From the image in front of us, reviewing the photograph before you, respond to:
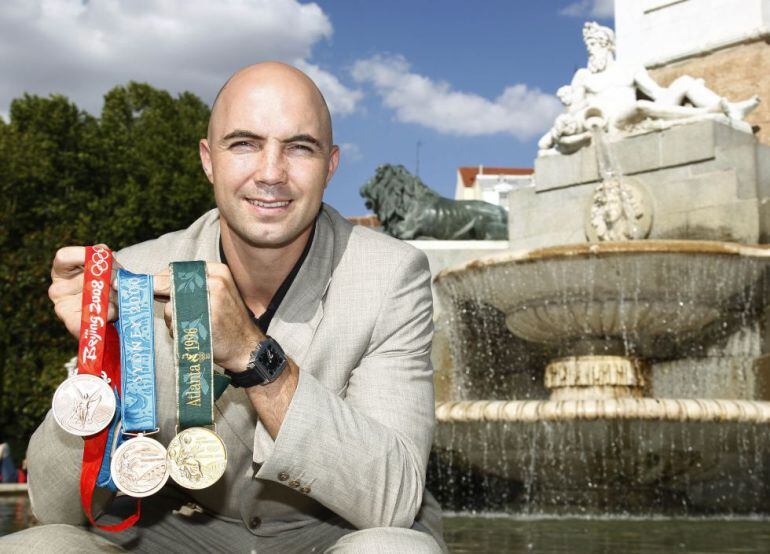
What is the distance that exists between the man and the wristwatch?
1 cm

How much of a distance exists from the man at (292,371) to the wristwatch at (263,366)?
0.01 m

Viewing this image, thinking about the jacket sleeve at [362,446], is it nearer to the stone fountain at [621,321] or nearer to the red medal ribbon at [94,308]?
the red medal ribbon at [94,308]

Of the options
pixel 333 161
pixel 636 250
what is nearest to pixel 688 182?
pixel 636 250

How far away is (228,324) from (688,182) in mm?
7737

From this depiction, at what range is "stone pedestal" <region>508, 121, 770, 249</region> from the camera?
8541 mm

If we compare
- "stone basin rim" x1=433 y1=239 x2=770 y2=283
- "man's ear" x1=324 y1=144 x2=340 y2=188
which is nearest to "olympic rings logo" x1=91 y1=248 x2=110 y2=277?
"man's ear" x1=324 y1=144 x2=340 y2=188

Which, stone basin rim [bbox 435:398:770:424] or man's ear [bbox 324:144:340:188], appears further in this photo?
stone basin rim [bbox 435:398:770:424]

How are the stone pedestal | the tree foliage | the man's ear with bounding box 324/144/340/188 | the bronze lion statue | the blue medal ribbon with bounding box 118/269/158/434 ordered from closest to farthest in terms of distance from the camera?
the blue medal ribbon with bounding box 118/269/158/434, the man's ear with bounding box 324/144/340/188, the stone pedestal, the bronze lion statue, the tree foliage

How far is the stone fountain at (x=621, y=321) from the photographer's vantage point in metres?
5.94

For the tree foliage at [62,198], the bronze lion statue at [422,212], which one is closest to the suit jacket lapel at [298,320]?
the bronze lion statue at [422,212]

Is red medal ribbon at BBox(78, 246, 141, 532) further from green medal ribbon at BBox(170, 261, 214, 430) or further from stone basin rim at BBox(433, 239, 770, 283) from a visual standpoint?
stone basin rim at BBox(433, 239, 770, 283)

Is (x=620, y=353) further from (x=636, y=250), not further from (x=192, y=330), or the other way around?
(x=192, y=330)

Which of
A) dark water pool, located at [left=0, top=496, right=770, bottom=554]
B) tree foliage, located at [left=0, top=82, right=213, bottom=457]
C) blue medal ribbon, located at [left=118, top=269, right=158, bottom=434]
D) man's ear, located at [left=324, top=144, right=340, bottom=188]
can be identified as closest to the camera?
blue medal ribbon, located at [left=118, top=269, right=158, bottom=434]

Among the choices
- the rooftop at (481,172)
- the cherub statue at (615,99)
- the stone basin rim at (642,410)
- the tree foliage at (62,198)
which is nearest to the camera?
the stone basin rim at (642,410)
